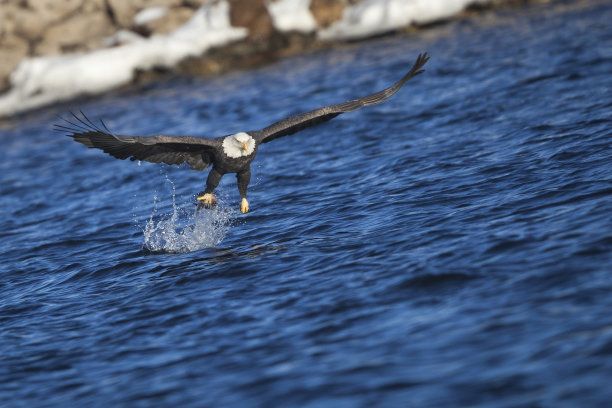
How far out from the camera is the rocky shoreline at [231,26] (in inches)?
1046

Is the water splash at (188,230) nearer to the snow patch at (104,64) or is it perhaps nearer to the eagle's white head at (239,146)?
the eagle's white head at (239,146)

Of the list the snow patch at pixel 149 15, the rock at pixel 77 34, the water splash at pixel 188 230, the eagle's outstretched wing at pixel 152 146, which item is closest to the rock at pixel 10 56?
the rock at pixel 77 34

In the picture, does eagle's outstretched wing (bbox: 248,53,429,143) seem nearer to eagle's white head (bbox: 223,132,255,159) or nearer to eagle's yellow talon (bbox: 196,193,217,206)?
eagle's white head (bbox: 223,132,255,159)

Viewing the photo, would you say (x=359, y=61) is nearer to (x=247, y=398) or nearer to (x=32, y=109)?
(x=32, y=109)

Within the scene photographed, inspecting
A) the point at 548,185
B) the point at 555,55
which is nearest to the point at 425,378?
the point at 548,185

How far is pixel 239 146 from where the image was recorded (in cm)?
1065

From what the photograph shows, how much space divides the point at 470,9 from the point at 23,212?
16586mm

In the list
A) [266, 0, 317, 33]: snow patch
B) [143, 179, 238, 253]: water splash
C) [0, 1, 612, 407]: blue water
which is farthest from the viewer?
[266, 0, 317, 33]: snow patch

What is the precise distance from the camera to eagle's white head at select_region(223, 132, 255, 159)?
10578 mm

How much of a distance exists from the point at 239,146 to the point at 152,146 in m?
1.05

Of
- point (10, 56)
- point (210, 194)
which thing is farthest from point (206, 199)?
point (10, 56)

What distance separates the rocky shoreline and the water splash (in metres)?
14.4

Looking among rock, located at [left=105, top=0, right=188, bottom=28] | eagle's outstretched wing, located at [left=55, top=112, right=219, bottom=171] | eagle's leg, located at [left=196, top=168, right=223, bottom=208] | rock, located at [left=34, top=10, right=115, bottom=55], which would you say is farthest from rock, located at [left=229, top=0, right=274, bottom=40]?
eagle's leg, located at [left=196, top=168, right=223, bottom=208]

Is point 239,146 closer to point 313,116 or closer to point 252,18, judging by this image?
point 313,116
